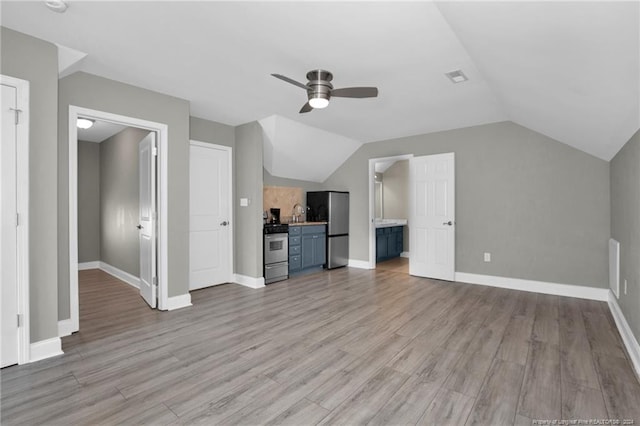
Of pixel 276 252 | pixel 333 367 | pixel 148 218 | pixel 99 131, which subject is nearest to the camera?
pixel 333 367

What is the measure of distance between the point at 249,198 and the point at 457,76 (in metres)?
3.21

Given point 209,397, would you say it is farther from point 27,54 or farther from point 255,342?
point 27,54

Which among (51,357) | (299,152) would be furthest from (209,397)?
(299,152)

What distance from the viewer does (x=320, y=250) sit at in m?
5.93

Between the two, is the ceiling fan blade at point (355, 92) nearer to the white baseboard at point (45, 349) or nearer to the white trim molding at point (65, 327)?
the white baseboard at point (45, 349)

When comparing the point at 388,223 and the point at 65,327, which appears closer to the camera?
the point at 65,327

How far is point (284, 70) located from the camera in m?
3.03

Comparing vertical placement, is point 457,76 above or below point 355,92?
above


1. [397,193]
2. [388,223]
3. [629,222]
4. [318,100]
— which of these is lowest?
[388,223]

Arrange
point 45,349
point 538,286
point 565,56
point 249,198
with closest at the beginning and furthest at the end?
1. point 565,56
2. point 45,349
3. point 538,286
4. point 249,198

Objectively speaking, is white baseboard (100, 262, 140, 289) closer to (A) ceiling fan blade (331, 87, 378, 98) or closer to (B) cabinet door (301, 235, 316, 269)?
(B) cabinet door (301, 235, 316, 269)

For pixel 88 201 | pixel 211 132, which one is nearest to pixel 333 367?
pixel 211 132

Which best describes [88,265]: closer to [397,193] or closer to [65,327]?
[65,327]

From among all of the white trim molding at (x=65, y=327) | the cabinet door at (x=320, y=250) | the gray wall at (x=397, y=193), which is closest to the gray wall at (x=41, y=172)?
the white trim molding at (x=65, y=327)
